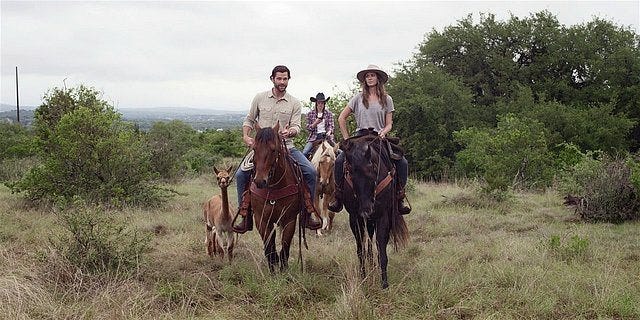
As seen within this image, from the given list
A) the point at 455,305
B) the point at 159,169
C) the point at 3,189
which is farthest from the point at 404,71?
the point at 455,305

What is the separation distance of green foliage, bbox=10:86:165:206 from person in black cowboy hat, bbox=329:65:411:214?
598cm

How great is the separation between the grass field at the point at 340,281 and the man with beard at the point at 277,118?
587 millimetres

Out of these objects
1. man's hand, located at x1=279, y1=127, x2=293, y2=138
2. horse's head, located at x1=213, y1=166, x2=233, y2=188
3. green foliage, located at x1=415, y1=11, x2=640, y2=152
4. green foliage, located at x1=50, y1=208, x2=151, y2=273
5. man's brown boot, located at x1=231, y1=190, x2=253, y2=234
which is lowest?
green foliage, located at x1=50, y1=208, x2=151, y2=273

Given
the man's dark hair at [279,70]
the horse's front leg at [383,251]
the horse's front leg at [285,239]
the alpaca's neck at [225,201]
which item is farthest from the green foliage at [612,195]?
the alpaca's neck at [225,201]

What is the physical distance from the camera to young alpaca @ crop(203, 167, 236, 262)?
22.8 feet

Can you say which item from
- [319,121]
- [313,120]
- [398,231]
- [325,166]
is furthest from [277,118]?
[313,120]

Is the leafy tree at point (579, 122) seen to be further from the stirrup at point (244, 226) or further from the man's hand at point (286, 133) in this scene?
the stirrup at point (244, 226)

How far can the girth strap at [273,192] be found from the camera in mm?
5910

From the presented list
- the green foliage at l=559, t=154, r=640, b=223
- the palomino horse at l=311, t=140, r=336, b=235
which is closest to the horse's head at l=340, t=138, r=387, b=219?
the palomino horse at l=311, t=140, r=336, b=235

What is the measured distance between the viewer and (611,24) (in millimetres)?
30547

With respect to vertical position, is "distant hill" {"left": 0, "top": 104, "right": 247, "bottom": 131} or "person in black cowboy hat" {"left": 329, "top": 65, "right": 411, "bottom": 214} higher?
"person in black cowboy hat" {"left": 329, "top": 65, "right": 411, "bottom": 214}

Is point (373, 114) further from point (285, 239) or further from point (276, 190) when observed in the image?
point (285, 239)

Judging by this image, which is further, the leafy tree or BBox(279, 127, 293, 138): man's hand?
the leafy tree

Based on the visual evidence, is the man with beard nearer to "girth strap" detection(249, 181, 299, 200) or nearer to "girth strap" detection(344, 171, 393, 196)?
"girth strap" detection(249, 181, 299, 200)
